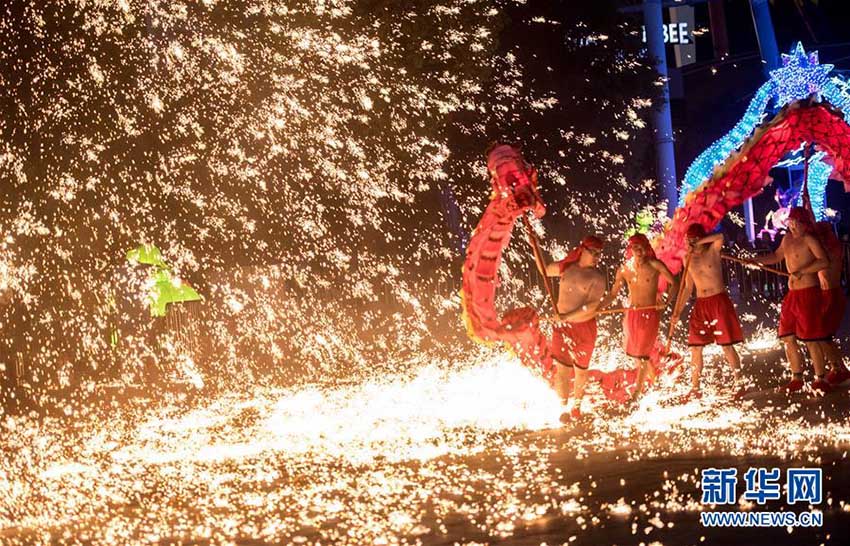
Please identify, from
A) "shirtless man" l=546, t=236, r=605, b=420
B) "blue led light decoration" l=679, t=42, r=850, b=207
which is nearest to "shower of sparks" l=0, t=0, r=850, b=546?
"shirtless man" l=546, t=236, r=605, b=420

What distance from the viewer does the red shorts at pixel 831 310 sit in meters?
11.0

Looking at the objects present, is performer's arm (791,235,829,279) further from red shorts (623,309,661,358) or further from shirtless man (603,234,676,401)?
red shorts (623,309,661,358)

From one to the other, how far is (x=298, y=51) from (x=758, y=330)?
305 inches

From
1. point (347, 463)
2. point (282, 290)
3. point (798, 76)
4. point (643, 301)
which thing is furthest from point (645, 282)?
point (798, 76)

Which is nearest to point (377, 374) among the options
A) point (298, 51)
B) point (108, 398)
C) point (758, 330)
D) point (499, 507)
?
point (108, 398)

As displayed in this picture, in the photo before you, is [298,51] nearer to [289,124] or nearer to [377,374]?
[289,124]

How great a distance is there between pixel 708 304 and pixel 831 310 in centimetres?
108

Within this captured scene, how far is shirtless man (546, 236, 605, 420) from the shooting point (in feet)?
34.7

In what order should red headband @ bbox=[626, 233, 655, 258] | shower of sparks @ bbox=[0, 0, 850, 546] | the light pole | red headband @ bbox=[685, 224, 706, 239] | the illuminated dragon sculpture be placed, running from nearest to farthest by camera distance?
shower of sparks @ bbox=[0, 0, 850, 546], the illuminated dragon sculpture, red headband @ bbox=[626, 233, 655, 258], red headband @ bbox=[685, 224, 706, 239], the light pole

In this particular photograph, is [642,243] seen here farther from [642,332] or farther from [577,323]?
[577,323]

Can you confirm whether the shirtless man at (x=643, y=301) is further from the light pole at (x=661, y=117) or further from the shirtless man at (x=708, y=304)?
the light pole at (x=661, y=117)

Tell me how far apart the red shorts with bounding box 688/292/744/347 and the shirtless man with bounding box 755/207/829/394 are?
44 centimetres

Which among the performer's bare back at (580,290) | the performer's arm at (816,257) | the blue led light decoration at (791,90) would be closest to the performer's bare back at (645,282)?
the performer's bare back at (580,290)

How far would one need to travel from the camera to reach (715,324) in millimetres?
11461
